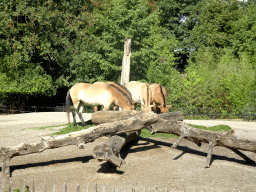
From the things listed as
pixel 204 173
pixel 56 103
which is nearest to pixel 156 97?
pixel 204 173

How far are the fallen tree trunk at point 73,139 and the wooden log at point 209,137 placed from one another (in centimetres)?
90

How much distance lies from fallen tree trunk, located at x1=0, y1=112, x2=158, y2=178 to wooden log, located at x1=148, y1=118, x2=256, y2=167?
90 centimetres

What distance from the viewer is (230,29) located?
123ft

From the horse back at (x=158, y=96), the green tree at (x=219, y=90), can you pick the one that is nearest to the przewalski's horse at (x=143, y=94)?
the horse back at (x=158, y=96)

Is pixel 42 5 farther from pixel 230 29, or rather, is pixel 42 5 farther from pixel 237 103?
pixel 230 29

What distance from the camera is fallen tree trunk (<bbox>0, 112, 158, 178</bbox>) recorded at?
23.0ft

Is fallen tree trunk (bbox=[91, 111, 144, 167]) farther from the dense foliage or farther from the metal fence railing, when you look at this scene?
the dense foliage

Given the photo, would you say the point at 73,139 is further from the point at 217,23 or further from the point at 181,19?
the point at 181,19

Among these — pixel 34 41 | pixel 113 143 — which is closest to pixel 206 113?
pixel 34 41

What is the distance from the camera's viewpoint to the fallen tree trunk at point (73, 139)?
276 inches

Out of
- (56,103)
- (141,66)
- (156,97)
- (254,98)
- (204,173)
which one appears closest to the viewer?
(204,173)

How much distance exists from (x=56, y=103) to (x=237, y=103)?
60.2 feet

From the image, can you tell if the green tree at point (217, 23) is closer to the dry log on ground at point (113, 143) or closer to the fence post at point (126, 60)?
the fence post at point (126, 60)

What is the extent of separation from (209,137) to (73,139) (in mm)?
3845
